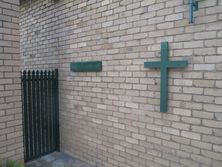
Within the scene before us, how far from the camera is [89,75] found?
3.61 meters

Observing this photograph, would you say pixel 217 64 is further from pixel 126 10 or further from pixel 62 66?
pixel 62 66

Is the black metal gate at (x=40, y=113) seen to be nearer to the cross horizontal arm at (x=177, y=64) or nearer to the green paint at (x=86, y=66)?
the green paint at (x=86, y=66)

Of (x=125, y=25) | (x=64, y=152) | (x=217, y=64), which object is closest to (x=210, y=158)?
(x=217, y=64)

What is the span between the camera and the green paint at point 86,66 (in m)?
3.41

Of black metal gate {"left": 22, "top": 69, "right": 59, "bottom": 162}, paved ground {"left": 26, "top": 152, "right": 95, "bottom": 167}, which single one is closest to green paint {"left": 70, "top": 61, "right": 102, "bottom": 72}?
black metal gate {"left": 22, "top": 69, "right": 59, "bottom": 162}

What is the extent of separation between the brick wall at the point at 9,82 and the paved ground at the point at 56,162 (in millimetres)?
686

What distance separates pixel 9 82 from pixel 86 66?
1.21 metres

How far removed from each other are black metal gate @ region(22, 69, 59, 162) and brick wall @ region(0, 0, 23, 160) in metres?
→ 0.65

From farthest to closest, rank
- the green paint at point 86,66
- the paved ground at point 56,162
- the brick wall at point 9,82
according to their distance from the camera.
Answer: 1. the paved ground at point 56,162
2. the green paint at point 86,66
3. the brick wall at point 9,82

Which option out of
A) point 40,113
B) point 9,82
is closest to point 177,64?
point 9,82

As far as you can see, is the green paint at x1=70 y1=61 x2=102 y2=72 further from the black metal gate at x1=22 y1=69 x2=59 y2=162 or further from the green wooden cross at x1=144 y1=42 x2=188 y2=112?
the green wooden cross at x1=144 y1=42 x2=188 y2=112

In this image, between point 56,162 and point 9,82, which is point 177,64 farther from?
point 56,162

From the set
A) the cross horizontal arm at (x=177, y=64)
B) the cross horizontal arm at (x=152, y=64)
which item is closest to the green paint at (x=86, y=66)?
the cross horizontal arm at (x=152, y=64)

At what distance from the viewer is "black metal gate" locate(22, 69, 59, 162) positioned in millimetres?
3727
